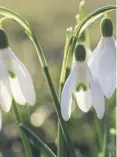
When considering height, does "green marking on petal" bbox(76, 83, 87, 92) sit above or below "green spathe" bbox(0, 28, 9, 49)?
below

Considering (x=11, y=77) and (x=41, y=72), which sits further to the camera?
(x=41, y=72)

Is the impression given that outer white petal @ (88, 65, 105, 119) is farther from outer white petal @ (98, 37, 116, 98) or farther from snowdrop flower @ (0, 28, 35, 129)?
snowdrop flower @ (0, 28, 35, 129)

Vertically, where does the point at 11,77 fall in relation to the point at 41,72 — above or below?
above

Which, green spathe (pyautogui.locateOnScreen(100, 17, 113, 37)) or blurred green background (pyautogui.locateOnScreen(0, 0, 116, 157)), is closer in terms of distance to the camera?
green spathe (pyautogui.locateOnScreen(100, 17, 113, 37))

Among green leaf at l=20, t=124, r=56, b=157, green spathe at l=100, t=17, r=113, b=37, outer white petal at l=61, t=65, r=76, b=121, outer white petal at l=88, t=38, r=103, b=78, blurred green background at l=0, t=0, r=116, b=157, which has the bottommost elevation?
blurred green background at l=0, t=0, r=116, b=157

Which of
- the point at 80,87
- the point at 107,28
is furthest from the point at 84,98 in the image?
the point at 107,28

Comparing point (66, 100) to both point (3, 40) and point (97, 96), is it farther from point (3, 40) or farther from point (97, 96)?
point (3, 40)

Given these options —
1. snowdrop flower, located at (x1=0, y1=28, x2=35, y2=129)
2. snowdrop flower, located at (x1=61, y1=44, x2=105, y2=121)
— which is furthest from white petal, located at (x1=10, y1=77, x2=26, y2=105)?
snowdrop flower, located at (x1=61, y1=44, x2=105, y2=121)
